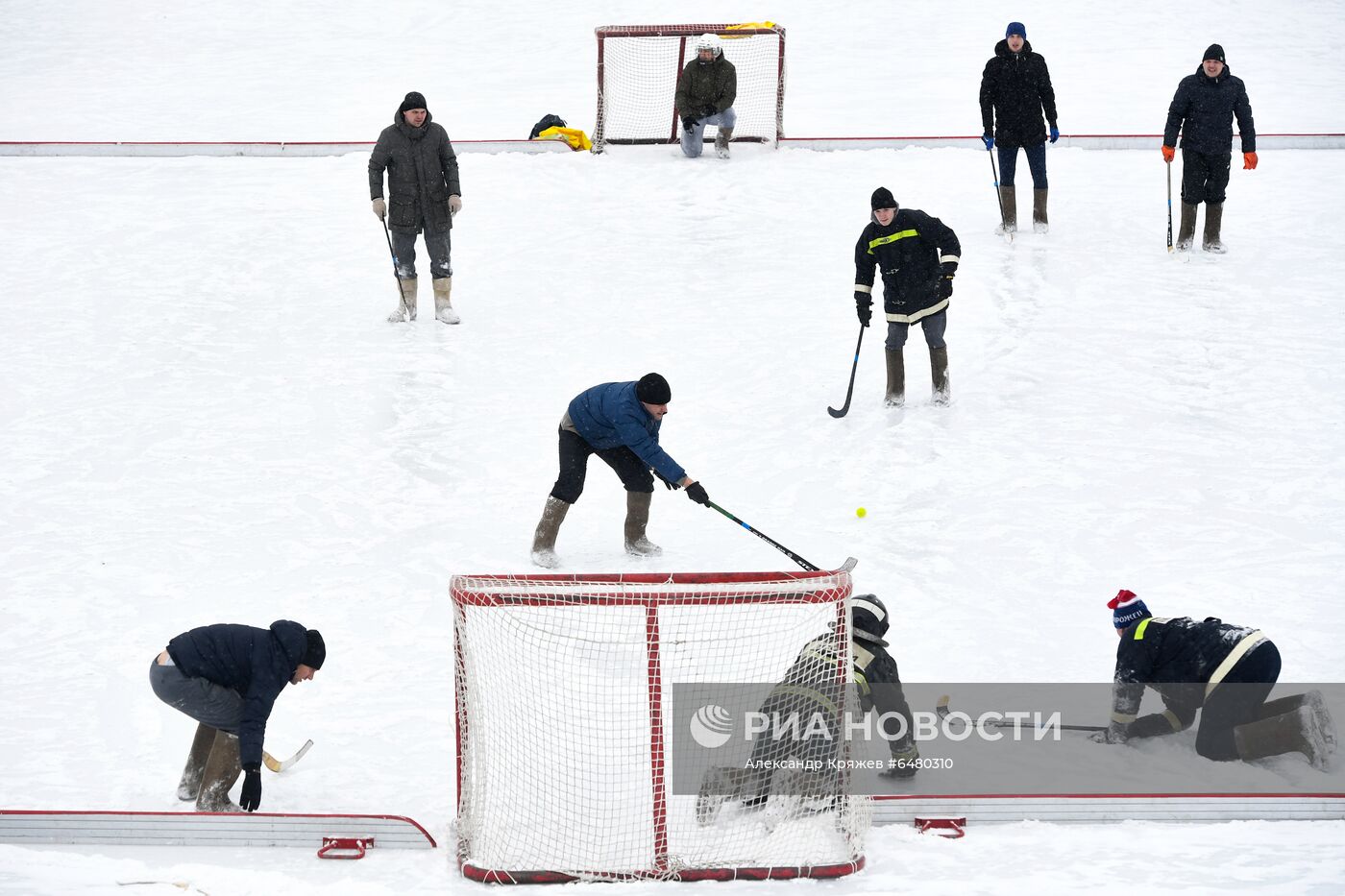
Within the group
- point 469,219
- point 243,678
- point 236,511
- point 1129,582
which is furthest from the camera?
point 469,219

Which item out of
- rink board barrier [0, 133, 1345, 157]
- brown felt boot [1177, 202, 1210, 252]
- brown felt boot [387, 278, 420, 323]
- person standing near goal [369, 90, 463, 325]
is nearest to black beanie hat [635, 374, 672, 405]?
person standing near goal [369, 90, 463, 325]

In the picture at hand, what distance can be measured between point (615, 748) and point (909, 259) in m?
3.75

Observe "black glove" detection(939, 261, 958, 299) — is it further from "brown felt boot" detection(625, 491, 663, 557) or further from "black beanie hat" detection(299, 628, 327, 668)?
"black beanie hat" detection(299, 628, 327, 668)

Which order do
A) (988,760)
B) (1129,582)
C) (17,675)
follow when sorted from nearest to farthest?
(988,760), (17,675), (1129,582)

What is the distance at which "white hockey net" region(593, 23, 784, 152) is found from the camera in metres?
12.7

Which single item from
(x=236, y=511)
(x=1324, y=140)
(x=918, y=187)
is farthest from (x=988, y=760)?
(x=1324, y=140)

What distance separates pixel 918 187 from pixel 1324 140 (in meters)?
3.77

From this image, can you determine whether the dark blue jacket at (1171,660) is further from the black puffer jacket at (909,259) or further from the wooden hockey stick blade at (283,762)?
the black puffer jacket at (909,259)

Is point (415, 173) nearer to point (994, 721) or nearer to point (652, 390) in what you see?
point (652, 390)

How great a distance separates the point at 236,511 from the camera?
7188 mm

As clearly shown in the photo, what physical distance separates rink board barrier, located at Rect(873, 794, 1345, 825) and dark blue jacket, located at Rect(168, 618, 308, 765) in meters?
1.99

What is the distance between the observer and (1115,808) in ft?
15.1

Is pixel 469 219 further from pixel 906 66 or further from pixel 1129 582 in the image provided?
pixel 906 66

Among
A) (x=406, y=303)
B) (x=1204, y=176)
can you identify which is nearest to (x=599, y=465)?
(x=406, y=303)
